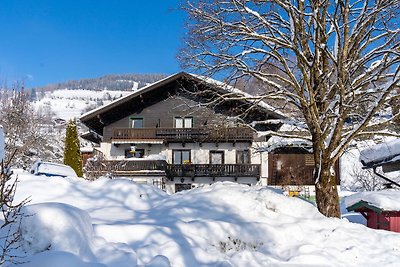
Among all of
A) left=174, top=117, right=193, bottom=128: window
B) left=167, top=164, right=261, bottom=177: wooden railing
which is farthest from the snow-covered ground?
left=174, top=117, right=193, bottom=128: window

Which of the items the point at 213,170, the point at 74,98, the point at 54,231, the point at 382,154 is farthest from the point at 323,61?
the point at 74,98

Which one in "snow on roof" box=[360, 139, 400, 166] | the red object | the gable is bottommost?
the red object

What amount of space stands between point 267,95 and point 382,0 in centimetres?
377

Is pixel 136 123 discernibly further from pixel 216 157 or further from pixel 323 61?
pixel 323 61

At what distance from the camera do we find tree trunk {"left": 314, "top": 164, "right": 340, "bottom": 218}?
1065 centimetres

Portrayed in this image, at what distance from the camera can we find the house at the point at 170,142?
2961 cm

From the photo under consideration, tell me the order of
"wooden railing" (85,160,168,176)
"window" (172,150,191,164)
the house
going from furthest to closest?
"window" (172,150,191,164)
the house
"wooden railing" (85,160,168,176)

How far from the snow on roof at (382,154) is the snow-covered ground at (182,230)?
191 centimetres

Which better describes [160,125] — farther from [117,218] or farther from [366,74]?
[117,218]

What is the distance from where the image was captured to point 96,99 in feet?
549

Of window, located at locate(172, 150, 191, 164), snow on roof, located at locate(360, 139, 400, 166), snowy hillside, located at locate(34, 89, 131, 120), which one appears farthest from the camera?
snowy hillside, located at locate(34, 89, 131, 120)

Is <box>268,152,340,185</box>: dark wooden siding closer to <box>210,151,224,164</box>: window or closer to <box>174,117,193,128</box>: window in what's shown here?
<box>210,151,224,164</box>: window

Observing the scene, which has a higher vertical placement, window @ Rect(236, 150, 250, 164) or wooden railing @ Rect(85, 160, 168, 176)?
window @ Rect(236, 150, 250, 164)

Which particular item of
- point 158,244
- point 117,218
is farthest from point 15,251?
point 117,218
